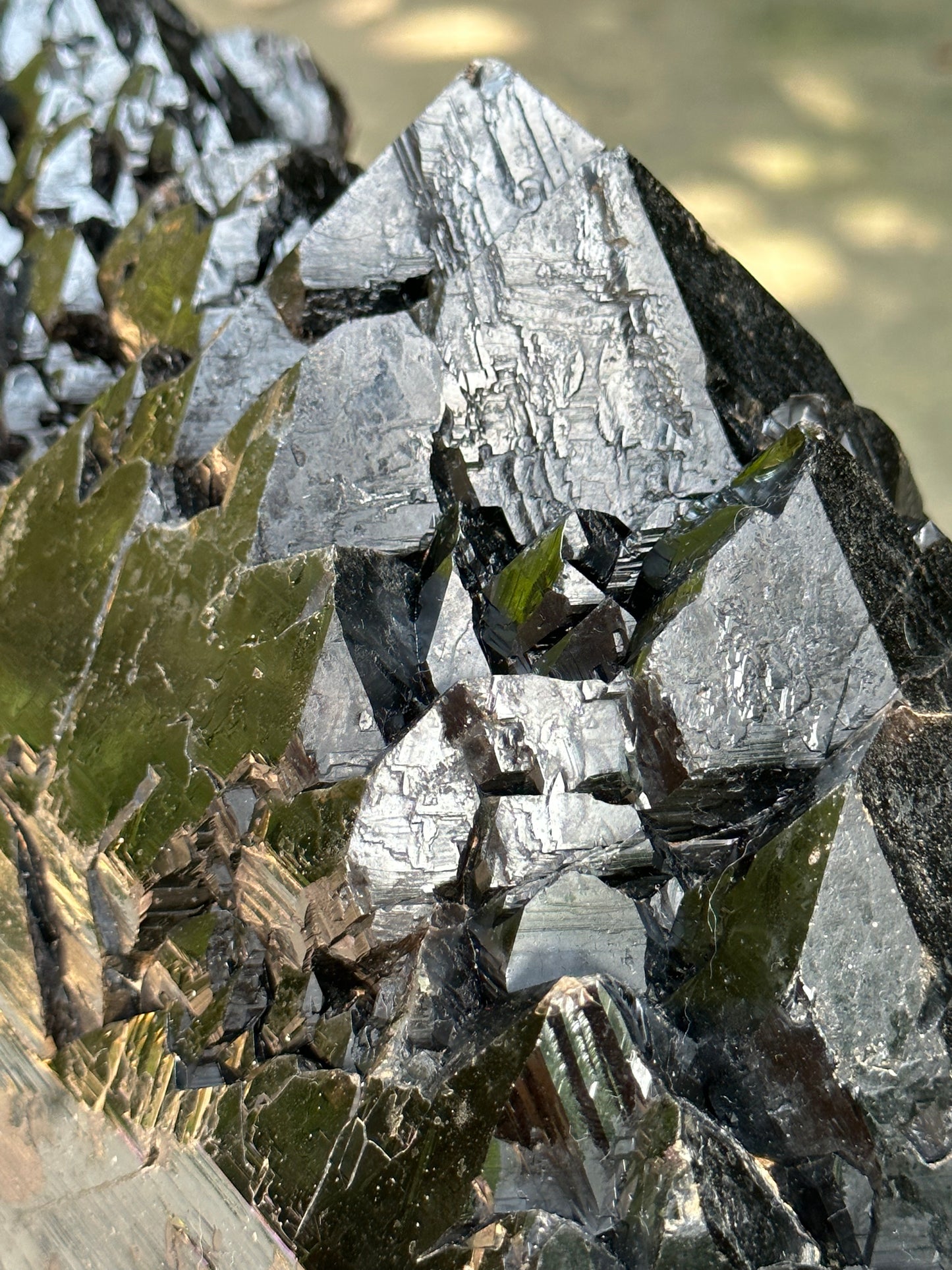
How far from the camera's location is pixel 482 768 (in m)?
1.71

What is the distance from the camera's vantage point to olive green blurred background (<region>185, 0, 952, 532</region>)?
3158 mm

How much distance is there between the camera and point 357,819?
171 centimetres

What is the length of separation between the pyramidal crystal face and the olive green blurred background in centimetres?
104

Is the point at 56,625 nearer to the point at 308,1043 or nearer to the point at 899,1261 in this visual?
the point at 308,1043

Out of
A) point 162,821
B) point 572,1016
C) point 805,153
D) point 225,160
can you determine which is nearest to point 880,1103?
point 572,1016

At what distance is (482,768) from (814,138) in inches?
90.7

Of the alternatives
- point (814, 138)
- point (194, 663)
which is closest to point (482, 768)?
point (194, 663)

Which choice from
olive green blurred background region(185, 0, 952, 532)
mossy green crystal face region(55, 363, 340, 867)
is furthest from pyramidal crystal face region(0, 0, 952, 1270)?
olive green blurred background region(185, 0, 952, 532)

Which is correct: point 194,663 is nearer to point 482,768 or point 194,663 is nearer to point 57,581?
point 57,581

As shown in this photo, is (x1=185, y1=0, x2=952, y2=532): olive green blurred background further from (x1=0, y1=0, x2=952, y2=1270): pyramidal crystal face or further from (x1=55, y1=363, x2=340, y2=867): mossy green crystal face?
(x1=55, y1=363, x2=340, y2=867): mossy green crystal face

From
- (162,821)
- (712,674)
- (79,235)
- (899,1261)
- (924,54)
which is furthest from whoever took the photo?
(924,54)

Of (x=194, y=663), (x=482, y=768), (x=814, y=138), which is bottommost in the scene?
(x=482, y=768)

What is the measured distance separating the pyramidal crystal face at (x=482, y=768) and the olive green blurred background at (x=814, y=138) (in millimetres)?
1041

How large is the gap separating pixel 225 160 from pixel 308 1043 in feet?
6.29
